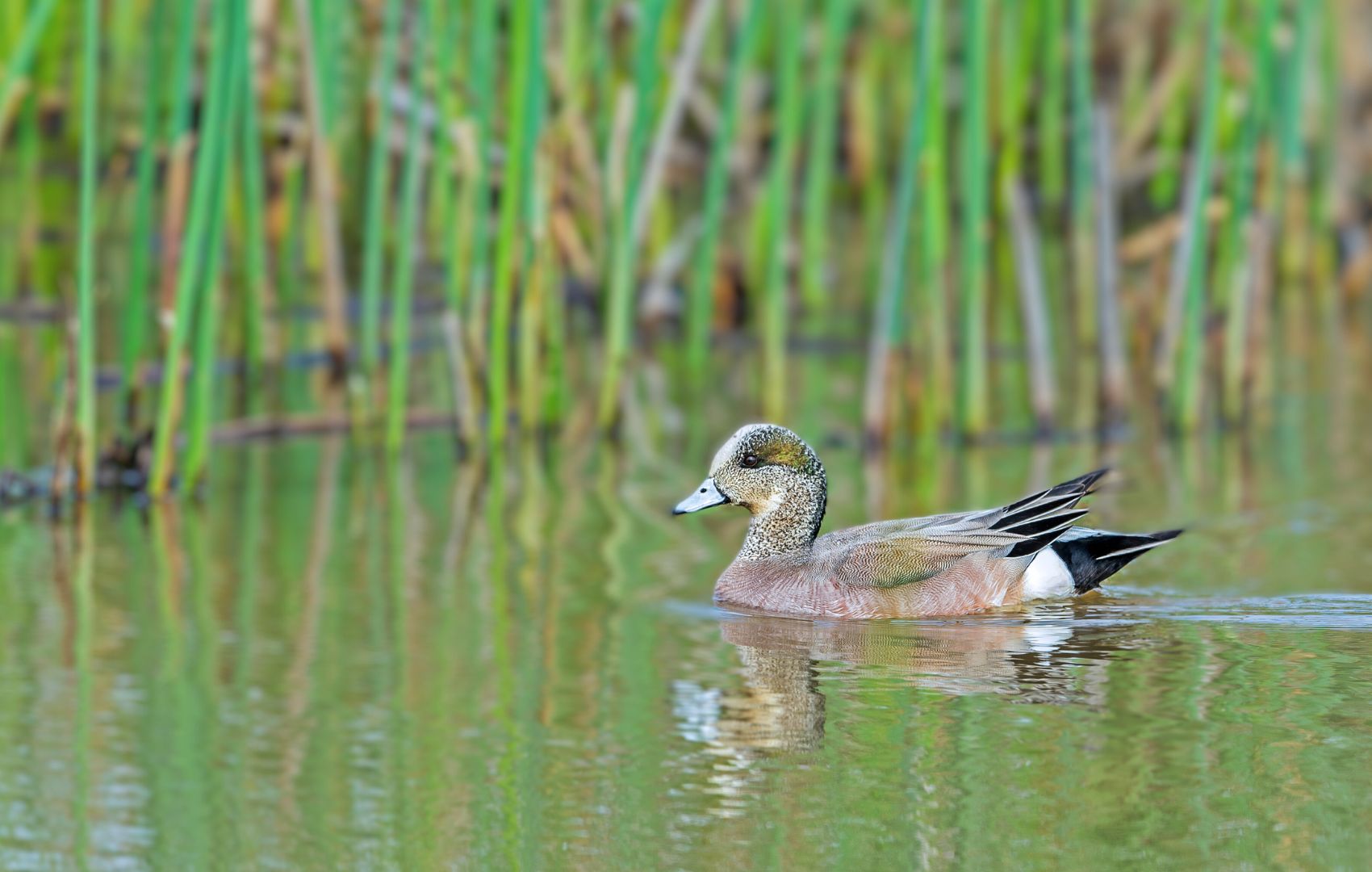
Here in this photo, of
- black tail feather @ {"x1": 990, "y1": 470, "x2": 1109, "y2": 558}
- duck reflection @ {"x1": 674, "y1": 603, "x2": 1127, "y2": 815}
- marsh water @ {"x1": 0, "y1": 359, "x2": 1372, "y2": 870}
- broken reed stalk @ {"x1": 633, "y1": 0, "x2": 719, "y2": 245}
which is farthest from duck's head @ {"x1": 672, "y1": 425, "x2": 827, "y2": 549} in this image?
broken reed stalk @ {"x1": 633, "y1": 0, "x2": 719, "y2": 245}

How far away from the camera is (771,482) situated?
5.44 m

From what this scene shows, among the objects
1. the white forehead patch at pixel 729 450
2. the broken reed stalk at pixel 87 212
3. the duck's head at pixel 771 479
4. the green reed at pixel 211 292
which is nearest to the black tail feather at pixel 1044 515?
the duck's head at pixel 771 479

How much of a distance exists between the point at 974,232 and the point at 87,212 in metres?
2.77

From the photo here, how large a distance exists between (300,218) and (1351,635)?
828 cm

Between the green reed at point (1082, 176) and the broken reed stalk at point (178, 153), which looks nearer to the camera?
the broken reed stalk at point (178, 153)

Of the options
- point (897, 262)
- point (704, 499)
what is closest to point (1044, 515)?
point (704, 499)

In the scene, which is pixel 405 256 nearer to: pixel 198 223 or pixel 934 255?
pixel 198 223

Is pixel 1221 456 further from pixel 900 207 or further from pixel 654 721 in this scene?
pixel 654 721

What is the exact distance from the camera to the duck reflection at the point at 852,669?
3984mm

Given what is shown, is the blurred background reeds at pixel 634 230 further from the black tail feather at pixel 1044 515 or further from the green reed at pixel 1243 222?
the black tail feather at pixel 1044 515

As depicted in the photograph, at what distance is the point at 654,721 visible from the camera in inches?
163

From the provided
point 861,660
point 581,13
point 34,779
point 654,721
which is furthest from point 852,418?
point 34,779

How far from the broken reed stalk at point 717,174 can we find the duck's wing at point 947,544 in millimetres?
2356

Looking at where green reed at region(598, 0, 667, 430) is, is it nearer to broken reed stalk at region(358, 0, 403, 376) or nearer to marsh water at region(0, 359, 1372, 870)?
broken reed stalk at region(358, 0, 403, 376)
